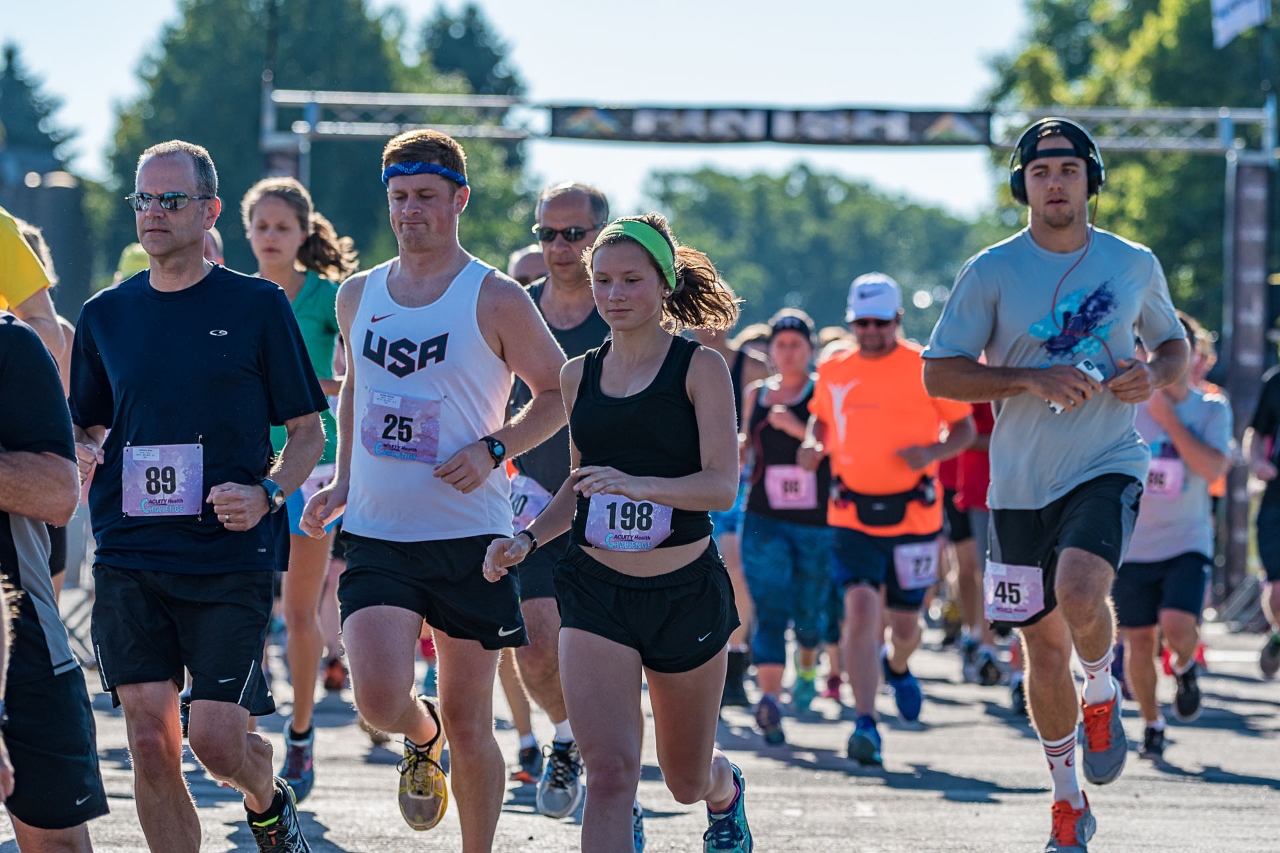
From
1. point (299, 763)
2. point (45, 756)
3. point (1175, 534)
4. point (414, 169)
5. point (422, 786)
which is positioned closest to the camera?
point (45, 756)

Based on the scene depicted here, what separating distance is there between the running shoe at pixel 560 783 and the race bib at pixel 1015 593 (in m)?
1.66

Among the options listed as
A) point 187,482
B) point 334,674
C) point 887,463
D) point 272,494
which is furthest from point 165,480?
point 334,674

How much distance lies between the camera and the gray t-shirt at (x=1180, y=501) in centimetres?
977

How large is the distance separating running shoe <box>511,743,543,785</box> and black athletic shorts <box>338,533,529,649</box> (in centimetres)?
275

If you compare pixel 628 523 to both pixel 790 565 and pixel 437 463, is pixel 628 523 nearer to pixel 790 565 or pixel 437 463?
pixel 437 463

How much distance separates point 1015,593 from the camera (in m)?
6.33

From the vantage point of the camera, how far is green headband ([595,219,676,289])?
17.1 feet

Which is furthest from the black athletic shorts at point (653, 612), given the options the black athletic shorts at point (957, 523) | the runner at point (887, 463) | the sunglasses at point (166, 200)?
the black athletic shorts at point (957, 523)

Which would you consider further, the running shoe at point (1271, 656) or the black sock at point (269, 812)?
the running shoe at point (1271, 656)

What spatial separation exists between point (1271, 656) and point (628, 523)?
8.91m

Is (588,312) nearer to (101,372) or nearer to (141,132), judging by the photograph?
(101,372)

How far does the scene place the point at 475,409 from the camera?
5.68m

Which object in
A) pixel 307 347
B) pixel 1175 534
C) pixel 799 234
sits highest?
pixel 799 234

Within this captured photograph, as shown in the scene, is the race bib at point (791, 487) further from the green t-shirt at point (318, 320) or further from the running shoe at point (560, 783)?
the running shoe at point (560, 783)
